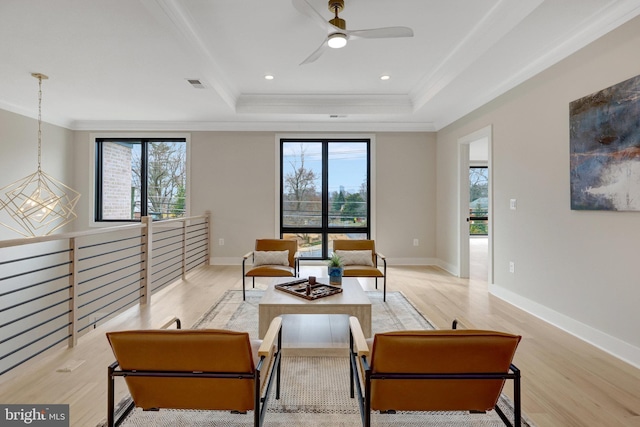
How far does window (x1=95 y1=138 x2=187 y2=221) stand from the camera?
6258 millimetres

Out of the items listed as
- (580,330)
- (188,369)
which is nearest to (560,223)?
(580,330)

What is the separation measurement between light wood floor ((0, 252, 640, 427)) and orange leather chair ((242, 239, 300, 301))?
0.63 meters

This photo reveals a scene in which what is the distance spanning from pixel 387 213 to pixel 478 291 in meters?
2.24

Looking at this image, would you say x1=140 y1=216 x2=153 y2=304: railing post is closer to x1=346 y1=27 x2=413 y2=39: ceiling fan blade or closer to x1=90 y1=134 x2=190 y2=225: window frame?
x1=90 y1=134 x2=190 y2=225: window frame

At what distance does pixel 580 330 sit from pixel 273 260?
322 centimetres

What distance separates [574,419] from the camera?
72.2 inches

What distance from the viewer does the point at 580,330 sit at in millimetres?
2916

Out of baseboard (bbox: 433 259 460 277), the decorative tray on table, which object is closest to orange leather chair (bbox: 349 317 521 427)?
the decorative tray on table

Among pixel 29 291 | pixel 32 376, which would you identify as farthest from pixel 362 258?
pixel 29 291

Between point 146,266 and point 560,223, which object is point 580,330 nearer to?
point 560,223

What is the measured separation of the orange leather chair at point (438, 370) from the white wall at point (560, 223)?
1.89m

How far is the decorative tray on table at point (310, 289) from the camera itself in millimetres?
2824

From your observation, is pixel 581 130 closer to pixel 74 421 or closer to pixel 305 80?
pixel 305 80

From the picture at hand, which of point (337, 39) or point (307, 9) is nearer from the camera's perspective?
point (307, 9)
